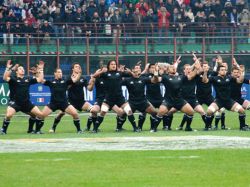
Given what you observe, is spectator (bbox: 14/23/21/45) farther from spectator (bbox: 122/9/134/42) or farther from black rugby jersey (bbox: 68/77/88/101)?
black rugby jersey (bbox: 68/77/88/101)

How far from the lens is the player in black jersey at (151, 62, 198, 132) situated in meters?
29.5

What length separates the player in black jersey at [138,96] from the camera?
29.9 m

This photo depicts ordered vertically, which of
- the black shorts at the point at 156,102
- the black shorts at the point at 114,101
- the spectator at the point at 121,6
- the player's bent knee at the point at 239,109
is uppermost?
the spectator at the point at 121,6

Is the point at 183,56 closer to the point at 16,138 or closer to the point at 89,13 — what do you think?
the point at 89,13

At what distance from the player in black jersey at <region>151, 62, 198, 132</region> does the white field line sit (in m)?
3.46

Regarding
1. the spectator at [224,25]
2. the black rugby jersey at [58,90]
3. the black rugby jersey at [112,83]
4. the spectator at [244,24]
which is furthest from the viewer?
the spectator at [224,25]

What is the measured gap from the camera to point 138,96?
3000 centimetres

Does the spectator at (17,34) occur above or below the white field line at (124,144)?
above

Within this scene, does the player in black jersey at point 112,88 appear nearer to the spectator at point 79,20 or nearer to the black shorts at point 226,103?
the black shorts at point 226,103

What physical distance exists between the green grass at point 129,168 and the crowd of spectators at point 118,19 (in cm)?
2460

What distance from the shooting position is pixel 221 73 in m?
30.2

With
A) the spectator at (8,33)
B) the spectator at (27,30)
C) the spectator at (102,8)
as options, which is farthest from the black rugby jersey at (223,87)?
the spectator at (102,8)

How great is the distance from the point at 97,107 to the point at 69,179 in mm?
13131

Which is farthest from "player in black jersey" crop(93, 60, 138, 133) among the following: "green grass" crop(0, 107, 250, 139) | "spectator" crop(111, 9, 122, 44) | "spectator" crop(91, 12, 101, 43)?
"spectator" crop(91, 12, 101, 43)
